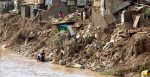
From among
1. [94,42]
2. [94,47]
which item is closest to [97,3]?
[94,42]

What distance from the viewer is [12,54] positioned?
3678cm

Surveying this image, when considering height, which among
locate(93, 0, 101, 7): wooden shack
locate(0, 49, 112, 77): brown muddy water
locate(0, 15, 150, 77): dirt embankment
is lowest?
locate(0, 49, 112, 77): brown muddy water

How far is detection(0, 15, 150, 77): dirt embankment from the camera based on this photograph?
26125 mm

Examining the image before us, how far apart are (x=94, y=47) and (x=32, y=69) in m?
3.98

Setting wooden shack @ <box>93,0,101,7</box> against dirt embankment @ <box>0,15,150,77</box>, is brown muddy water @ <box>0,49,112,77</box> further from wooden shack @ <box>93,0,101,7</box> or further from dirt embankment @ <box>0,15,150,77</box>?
wooden shack @ <box>93,0,101,7</box>

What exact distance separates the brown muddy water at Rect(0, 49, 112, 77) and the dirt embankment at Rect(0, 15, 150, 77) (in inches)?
27.1

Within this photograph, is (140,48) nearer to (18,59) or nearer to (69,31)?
(69,31)

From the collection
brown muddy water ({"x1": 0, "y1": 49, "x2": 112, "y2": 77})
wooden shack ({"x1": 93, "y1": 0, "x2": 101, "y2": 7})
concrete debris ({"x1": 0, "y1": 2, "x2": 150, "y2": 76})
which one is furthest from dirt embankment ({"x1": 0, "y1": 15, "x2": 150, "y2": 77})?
wooden shack ({"x1": 93, "y1": 0, "x2": 101, "y2": 7})

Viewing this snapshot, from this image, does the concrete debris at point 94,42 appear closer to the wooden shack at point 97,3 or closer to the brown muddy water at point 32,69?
the brown muddy water at point 32,69

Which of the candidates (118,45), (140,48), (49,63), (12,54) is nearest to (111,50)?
(118,45)

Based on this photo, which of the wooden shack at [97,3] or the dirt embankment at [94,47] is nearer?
the dirt embankment at [94,47]

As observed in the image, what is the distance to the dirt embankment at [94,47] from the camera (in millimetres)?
26125

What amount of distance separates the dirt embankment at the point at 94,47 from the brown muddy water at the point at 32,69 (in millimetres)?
688

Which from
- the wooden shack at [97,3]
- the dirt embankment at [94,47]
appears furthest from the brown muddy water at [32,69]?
the wooden shack at [97,3]
